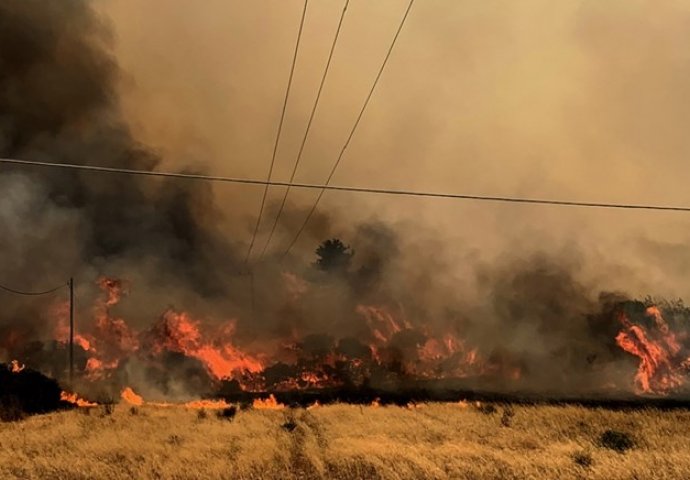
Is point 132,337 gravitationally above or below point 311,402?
above

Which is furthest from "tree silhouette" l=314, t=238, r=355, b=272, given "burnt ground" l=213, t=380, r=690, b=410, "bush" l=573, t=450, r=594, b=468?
"bush" l=573, t=450, r=594, b=468

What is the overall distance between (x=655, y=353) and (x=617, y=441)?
10744mm

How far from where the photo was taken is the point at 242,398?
21.2m

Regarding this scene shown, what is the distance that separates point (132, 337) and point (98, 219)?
6.76 metres

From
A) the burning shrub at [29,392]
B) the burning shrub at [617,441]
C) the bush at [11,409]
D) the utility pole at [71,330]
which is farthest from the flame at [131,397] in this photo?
the burning shrub at [617,441]

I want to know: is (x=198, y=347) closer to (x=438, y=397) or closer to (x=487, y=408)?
(x=438, y=397)

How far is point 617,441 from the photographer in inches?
623

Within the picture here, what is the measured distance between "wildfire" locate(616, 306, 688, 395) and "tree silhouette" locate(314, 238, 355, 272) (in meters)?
14.9

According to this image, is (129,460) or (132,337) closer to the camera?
(129,460)

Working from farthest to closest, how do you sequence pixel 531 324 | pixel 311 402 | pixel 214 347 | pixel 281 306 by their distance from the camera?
pixel 281 306
pixel 531 324
pixel 214 347
pixel 311 402

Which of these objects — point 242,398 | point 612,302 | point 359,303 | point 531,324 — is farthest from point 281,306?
point 612,302

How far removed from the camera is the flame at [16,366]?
21266 mm

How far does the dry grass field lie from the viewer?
13.7 metres

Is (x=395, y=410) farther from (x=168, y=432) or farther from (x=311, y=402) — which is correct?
(x=168, y=432)
